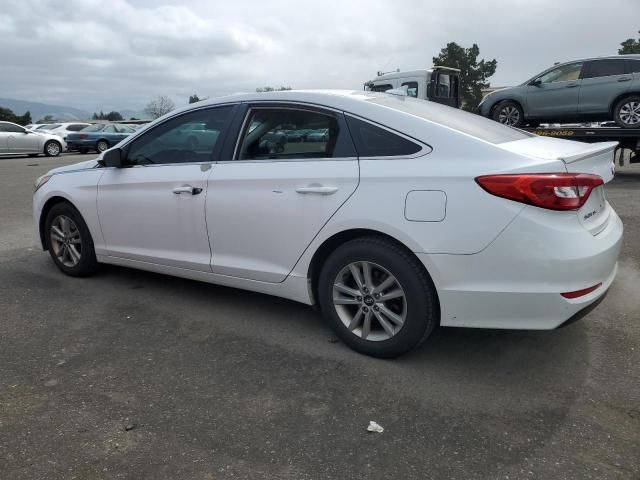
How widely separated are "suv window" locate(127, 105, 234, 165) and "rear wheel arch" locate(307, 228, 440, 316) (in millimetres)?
1129

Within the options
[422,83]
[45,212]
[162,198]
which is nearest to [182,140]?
[162,198]

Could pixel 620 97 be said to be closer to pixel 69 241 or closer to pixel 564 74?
pixel 564 74

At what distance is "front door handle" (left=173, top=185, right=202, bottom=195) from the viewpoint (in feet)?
12.8

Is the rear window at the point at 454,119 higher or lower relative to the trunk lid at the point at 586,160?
higher

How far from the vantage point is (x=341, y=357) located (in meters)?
3.41

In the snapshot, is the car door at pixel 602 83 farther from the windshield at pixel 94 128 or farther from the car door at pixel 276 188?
the windshield at pixel 94 128

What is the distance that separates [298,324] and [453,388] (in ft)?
4.24

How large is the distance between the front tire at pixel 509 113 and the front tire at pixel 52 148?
59.6 ft

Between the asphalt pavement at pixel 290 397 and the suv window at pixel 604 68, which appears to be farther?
the suv window at pixel 604 68

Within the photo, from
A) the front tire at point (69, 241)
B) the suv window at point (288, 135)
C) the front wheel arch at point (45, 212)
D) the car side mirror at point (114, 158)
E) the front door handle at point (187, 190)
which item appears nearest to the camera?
the suv window at point (288, 135)

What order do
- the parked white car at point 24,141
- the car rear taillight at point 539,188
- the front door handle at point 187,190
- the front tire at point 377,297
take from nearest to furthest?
the car rear taillight at point 539,188, the front tire at point 377,297, the front door handle at point 187,190, the parked white car at point 24,141

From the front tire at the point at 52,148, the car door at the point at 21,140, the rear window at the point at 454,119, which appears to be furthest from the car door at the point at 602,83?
the front tire at the point at 52,148

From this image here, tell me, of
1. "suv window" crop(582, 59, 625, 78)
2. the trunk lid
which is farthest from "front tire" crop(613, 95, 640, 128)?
the trunk lid

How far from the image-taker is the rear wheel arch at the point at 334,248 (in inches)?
123
